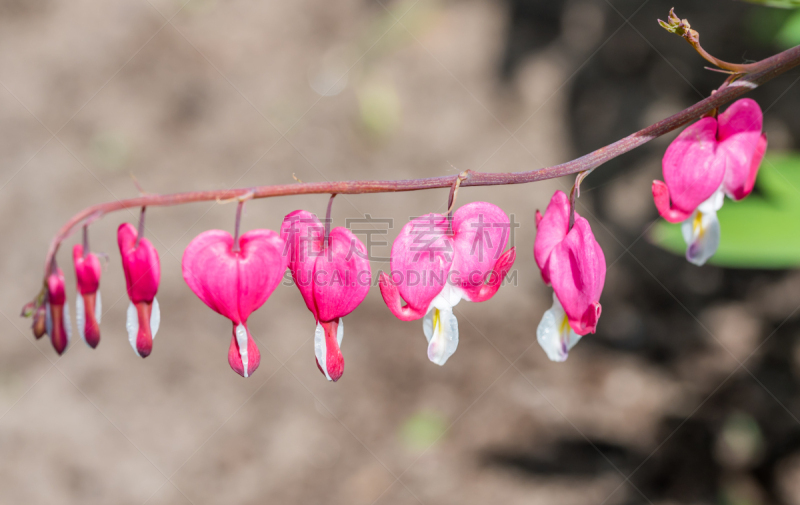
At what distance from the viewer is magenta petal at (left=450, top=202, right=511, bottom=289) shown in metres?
0.90

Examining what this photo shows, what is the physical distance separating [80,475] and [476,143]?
2673 millimetres

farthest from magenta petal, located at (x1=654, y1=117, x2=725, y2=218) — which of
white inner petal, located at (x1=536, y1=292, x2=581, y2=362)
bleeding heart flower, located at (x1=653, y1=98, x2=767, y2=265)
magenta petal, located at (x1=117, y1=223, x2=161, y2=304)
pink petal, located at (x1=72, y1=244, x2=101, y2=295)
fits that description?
pink petal, located at (x1=72, y1=244, x2=101, y2=295)

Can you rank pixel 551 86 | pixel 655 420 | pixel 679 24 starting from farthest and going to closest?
pixel 551 86
pixel 655 420
pixel 679 24

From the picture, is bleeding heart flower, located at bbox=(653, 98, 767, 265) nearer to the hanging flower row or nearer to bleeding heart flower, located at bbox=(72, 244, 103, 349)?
the hanging flower row

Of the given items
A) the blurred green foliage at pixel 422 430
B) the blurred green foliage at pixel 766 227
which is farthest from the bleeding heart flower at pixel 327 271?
the blurred green foliage at pixel 422 430

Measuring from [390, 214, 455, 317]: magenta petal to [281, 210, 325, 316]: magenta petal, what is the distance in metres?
0.14

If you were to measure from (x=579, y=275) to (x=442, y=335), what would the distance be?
26 centimetres

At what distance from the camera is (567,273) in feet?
2.94

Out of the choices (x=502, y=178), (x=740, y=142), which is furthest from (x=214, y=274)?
(x=740, y=142)

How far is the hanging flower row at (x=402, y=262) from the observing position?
0.88 m

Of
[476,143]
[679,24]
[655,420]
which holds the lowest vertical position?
[655,420]

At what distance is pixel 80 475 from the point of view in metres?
2.60

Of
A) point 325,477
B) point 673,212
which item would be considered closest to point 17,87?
point 325,477

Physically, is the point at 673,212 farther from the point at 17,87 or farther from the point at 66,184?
the point at 17,87
